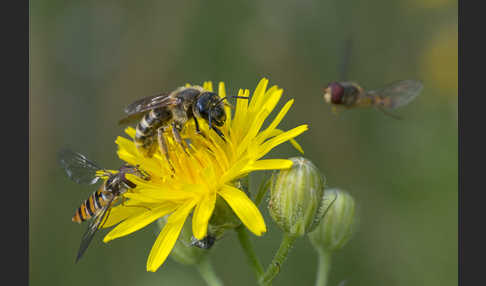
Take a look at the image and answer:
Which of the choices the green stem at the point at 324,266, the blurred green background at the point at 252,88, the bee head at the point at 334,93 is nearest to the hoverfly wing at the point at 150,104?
the bee head at the point at 334,93

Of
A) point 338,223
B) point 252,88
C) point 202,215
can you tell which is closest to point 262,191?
point 202,215

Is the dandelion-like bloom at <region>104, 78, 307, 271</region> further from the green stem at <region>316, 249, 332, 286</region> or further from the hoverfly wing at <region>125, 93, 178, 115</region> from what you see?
the green stem at <region>316, 249, 332, 286</region>

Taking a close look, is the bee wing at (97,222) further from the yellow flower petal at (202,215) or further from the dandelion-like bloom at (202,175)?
the yellow flower petal at (202,215)

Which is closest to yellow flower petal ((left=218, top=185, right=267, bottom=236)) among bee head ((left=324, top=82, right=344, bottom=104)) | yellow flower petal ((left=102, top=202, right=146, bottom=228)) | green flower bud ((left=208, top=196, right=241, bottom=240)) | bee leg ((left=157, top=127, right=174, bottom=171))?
green flower bud ((left=208, top=196, right=241, bottom=240))

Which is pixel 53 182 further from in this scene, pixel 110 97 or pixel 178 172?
pixel 178 172

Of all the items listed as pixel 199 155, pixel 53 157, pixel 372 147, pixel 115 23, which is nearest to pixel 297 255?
pixel 372 147
